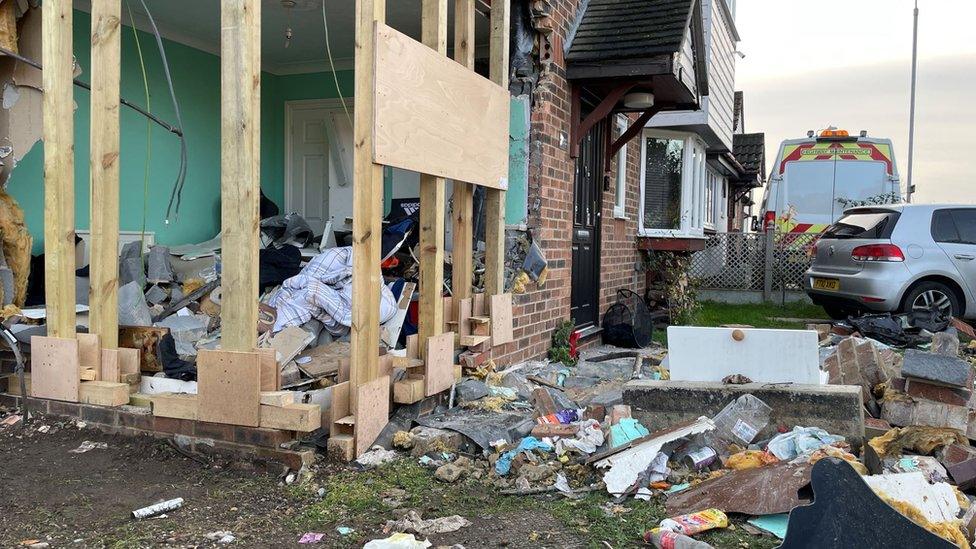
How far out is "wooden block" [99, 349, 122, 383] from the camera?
4406 millimetres

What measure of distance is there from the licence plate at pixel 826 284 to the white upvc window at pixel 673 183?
192cm

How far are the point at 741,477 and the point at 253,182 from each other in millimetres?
2814

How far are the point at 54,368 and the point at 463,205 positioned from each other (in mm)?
2792

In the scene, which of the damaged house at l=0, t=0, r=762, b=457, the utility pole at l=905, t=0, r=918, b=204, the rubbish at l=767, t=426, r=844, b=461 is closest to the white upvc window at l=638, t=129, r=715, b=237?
the damaged house at l=0, t=0, r=762, b=457

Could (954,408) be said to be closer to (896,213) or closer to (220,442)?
(220,442)

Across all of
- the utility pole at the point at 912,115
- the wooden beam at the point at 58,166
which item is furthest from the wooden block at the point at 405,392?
the utility pole at the point at 912,115

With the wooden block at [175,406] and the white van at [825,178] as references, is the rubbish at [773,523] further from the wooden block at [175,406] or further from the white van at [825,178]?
the white van at [825,178]

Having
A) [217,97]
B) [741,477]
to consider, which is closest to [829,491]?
[741,477]

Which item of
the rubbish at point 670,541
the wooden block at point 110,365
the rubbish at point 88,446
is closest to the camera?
the rubbish at point 670,541

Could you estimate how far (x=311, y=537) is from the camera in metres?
3.17

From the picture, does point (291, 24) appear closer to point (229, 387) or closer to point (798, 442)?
point (229, 387)

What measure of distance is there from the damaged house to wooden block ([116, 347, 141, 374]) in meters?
0.03

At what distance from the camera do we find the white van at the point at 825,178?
45.4 ft

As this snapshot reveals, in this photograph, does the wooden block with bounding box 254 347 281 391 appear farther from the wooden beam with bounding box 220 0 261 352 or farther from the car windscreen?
the car windscreen
